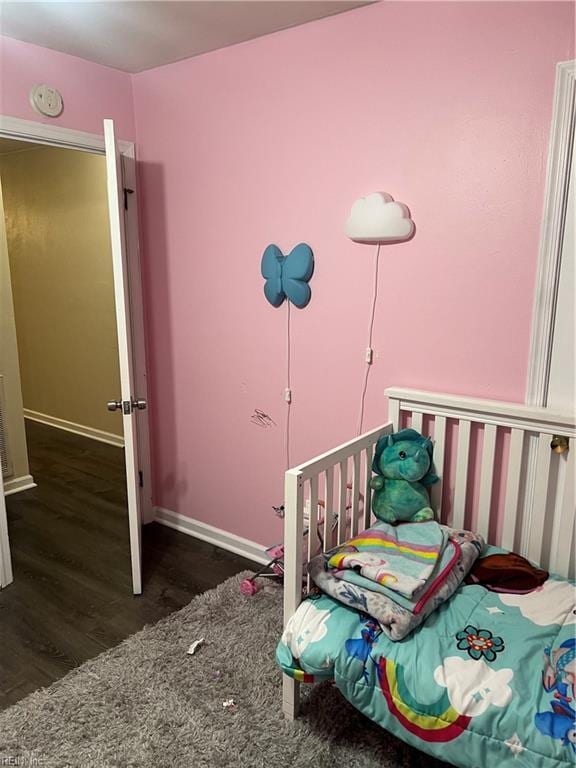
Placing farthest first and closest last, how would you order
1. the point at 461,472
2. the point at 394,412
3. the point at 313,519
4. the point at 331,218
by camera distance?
the point at 331,218 < the point at 394,412 < the point at 461,472 < the point at 313,519

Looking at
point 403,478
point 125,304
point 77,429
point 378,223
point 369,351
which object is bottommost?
point 77,429

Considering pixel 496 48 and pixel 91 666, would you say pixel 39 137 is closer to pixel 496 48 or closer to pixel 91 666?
pixel 496 48

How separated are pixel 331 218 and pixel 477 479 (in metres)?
1.16

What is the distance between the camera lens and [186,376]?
3078 mm

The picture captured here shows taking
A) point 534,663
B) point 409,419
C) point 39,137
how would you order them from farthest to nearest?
1. point 39,137
2. point 409,419
3. point 534,663

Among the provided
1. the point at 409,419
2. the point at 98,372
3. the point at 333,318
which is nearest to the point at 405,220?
the point at 333,318

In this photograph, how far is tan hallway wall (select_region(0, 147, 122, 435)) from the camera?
4.46m

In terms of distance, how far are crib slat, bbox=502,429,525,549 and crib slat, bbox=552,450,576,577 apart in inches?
5.6

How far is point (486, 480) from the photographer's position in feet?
6.82

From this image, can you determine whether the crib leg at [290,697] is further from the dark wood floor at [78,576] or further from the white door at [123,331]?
the white door at [123,331]

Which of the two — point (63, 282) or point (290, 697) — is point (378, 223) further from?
point (63, 282)

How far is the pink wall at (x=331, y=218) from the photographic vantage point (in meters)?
1.95

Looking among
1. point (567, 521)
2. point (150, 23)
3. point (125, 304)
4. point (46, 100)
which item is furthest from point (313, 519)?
point (46, 100)

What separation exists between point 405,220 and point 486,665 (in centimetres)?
147
